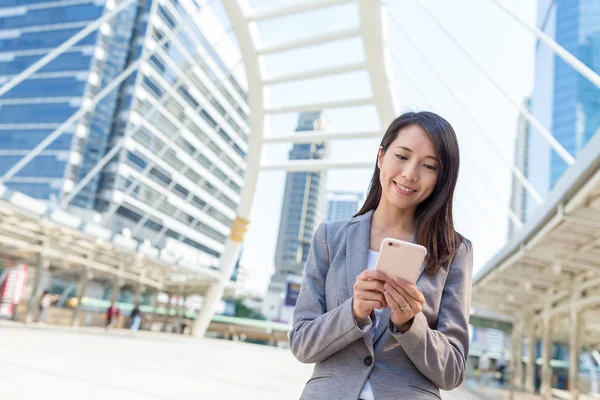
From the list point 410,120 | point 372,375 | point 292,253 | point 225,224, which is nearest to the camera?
point 372,375

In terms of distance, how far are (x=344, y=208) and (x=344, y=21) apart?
65301 mm

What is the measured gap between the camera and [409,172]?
152 cm

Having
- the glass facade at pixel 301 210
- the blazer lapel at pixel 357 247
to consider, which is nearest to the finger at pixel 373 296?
the blazer lapel at pixel 357 247

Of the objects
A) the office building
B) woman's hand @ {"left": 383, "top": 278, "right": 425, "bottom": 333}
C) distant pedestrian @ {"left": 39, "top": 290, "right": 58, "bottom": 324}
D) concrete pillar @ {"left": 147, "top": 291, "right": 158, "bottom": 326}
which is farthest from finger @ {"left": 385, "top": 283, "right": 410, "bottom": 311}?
the office building

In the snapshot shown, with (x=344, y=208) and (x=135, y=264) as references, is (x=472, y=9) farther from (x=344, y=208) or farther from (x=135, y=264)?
(x=344, y=208)

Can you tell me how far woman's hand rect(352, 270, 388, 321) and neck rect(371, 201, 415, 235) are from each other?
1.13ft

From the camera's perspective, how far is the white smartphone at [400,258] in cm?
128

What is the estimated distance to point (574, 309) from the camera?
1185 cm

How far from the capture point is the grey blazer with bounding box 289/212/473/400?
1.39 meters

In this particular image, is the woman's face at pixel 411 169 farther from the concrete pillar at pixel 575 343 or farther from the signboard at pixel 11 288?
the signboard at pixel 11 288

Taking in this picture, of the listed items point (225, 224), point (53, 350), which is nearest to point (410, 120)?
point (53, 350)

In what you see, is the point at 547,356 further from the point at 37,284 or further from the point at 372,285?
the point at 372,285

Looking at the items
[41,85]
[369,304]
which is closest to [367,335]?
[369,304]

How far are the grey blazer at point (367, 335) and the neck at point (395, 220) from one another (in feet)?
0.15
